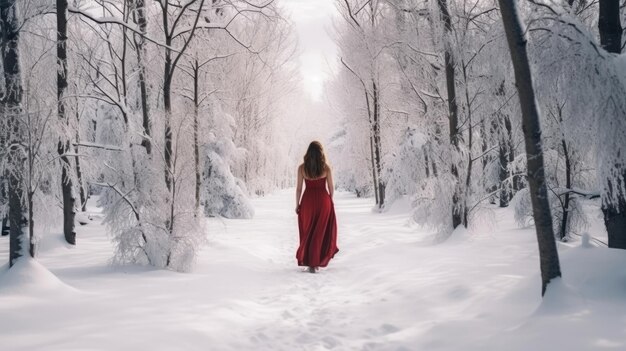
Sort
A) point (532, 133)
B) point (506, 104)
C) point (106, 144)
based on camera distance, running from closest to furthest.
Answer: point (532, 133) < point (506, 104) < point (106, 144)

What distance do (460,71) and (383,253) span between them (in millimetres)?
3793

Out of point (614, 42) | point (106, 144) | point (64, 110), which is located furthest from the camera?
point (106, 144)

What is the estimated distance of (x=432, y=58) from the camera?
9.11 metres

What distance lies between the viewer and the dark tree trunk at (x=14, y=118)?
4.52 metres

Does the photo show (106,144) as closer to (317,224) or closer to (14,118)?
(14,118)

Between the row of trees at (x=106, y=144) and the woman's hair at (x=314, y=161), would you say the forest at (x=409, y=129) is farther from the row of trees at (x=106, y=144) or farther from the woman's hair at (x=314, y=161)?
the woman's hair at (x=314, y=161)

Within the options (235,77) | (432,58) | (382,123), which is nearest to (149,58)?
(432,58)

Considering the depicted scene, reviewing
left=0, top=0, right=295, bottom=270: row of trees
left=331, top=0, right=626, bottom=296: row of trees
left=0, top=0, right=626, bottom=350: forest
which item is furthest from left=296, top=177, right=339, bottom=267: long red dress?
left=331, top=0, right=626, bottom=296: row of trees

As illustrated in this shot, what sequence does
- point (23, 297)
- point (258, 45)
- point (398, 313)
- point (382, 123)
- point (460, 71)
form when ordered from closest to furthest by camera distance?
point (23, 297), point (398, 313), point (460, 71), point (382, 123), point (258, 45)

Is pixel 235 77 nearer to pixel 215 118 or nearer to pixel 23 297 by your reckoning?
pixel 215 118

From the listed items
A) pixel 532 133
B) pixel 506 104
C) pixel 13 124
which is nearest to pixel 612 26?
pixel 532 133

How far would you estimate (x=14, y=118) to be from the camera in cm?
456

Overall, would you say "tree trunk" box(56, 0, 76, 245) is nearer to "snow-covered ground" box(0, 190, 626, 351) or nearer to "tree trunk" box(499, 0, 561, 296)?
"snow-covered ground" box(0, 190, 626, 351)

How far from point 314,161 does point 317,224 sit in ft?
3.29
